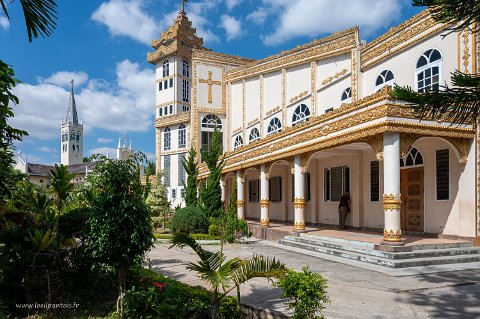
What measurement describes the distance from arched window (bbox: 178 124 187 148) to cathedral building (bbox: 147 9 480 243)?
113 centimetres

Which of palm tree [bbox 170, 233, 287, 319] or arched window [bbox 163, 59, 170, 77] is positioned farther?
arched window [bbox 163, 59, 170, 77]

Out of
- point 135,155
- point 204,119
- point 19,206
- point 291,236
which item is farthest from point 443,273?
point 204,119

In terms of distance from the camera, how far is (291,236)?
46.8 feet

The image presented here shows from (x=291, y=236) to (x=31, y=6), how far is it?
516 inches

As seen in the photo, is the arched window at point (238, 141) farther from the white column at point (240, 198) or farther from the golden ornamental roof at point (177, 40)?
the golden ornamental roof at point (177, 40)

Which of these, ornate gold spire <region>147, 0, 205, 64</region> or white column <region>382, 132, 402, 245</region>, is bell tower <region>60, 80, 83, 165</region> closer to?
ornate gold spire <region>147, 0, 205, 64</region>

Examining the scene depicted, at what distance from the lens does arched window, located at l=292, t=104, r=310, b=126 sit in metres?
18.9

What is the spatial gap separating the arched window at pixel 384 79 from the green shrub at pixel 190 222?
9.12 m

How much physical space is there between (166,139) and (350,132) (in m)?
22.2

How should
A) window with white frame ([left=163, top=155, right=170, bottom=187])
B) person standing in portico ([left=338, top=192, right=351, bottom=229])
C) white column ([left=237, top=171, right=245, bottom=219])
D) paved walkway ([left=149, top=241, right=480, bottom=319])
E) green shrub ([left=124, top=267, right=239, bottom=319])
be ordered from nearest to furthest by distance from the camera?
green shrub ([left=124, top=267, right=239, bottom=319])
paved walkway ([left=149, top=241, right=480, bottom=319])
person standing in portico ([left=338, top=192, right=351, bottom=229])
white column ([left=237, top=171, right=245, bottom=219])
window with white frame ([left=163, top=155, right=170, bottom=187])

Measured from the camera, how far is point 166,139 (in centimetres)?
3145

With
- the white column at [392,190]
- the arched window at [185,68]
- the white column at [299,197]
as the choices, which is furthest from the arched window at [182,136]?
the white column at [392,190]

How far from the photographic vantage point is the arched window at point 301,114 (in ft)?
62.0

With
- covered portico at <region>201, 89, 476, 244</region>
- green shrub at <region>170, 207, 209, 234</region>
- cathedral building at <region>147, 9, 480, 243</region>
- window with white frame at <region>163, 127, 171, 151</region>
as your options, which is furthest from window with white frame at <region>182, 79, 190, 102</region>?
green shrub at <region>170, 207, 209, 234</region>
